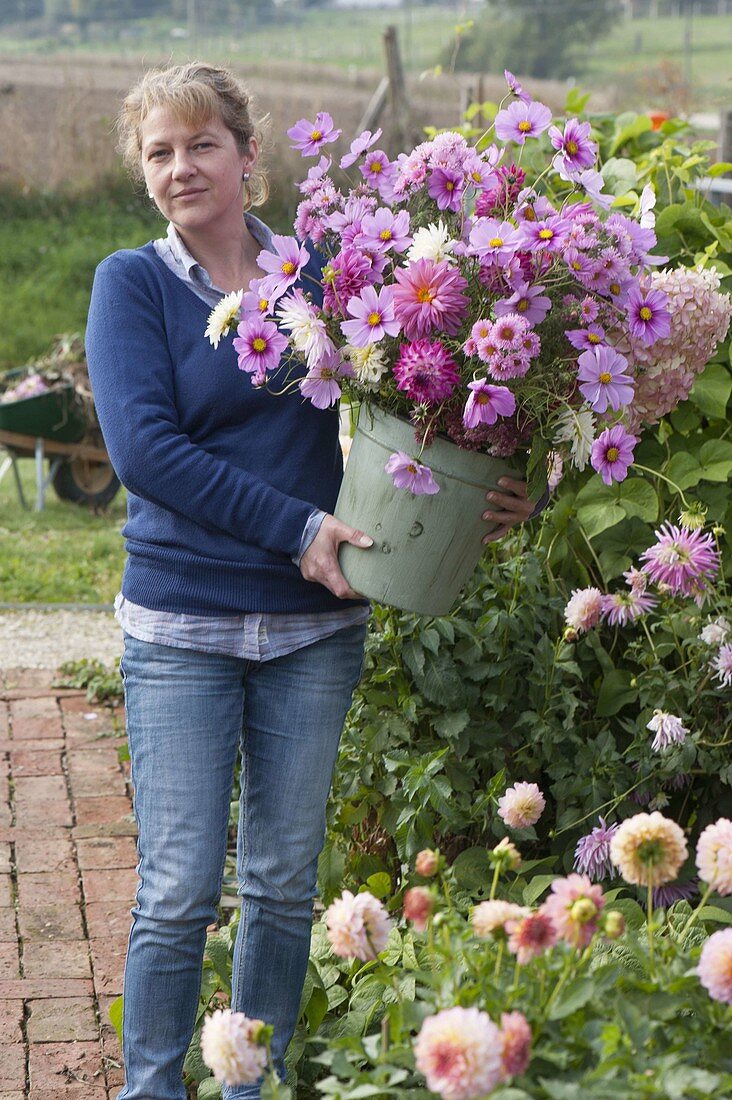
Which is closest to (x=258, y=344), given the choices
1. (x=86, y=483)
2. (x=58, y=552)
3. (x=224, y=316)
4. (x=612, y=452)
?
(x=224, y=316)

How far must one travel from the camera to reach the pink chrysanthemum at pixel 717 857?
138cm

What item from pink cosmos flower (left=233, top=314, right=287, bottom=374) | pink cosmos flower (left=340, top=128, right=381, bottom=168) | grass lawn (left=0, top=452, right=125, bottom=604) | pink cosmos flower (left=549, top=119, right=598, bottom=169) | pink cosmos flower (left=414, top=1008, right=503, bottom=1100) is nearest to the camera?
pink cosmos flower (left=414, top=1008, right=503, bottom=1100)

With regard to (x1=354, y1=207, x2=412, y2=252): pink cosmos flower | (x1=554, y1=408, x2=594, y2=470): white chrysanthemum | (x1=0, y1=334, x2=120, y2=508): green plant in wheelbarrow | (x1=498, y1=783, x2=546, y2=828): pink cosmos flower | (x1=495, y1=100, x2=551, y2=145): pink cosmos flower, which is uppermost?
(x1=495, y1=100, x2=551, y2=145): pink cosmos flower

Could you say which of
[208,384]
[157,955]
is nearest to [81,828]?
[157,955]

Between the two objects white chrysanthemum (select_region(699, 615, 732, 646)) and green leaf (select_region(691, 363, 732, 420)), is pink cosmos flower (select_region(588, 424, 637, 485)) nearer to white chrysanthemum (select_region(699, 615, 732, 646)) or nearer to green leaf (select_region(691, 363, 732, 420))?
white chrysanthemum (select_region(699, 615, 732, 646))

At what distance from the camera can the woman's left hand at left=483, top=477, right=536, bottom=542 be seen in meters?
1.97

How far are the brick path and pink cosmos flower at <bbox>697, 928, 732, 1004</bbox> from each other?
1.47m

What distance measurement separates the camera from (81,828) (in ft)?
11.8

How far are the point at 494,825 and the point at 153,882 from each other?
2.83 feet

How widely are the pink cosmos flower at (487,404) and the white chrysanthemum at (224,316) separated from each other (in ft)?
1.11

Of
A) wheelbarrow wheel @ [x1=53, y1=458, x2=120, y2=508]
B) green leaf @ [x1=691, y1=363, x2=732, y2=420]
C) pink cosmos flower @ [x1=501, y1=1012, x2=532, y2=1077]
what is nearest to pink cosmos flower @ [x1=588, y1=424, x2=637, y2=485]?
pink cosmos flower @ [x1=501, y1=1012, x2=532, y2=1077]

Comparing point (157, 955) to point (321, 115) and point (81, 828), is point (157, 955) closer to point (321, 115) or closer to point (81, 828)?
point (321, 115)

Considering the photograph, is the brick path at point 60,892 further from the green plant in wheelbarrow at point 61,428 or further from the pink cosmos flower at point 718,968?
the green plant in wheelbarrow at point 61,428

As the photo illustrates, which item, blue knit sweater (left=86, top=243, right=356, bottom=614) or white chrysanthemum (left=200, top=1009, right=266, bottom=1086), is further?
blue knit sweater (left=86, top=243, right=356, bottom=614)
